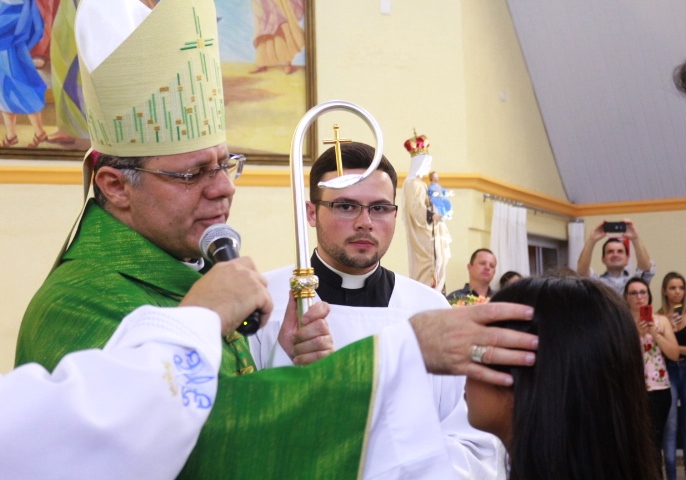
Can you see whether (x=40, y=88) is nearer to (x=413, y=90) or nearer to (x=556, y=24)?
(x=413, y=90)

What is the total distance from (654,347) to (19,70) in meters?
5.89

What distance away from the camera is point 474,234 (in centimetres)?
1052

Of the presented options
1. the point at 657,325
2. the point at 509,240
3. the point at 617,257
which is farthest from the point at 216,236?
the point at 509,240

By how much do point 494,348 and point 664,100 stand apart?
11.3 meters

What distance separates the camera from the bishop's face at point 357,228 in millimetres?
3418

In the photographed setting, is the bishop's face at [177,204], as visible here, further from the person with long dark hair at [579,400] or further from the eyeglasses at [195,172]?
the person with long dark hair at [579,400]

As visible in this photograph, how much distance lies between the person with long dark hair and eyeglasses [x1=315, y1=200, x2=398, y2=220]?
5.63 feet

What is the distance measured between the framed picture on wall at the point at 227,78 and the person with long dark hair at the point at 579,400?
25.9 ft

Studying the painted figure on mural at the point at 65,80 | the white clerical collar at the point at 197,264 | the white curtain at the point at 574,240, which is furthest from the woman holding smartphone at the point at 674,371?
the white clerical collar at the point at 197,264

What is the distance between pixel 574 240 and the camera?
1287cm

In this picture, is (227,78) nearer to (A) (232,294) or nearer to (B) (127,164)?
(B) (127,164)

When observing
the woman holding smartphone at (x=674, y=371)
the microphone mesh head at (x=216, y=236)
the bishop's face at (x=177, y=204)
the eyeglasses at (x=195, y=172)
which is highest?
the eyeglasses at (x=195, y=172)

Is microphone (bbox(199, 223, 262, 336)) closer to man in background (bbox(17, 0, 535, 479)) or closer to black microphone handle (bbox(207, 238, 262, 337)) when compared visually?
black microphone handle (bbox(207, 238, 262, 337))

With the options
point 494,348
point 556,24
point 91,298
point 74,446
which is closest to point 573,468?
point 494,348
